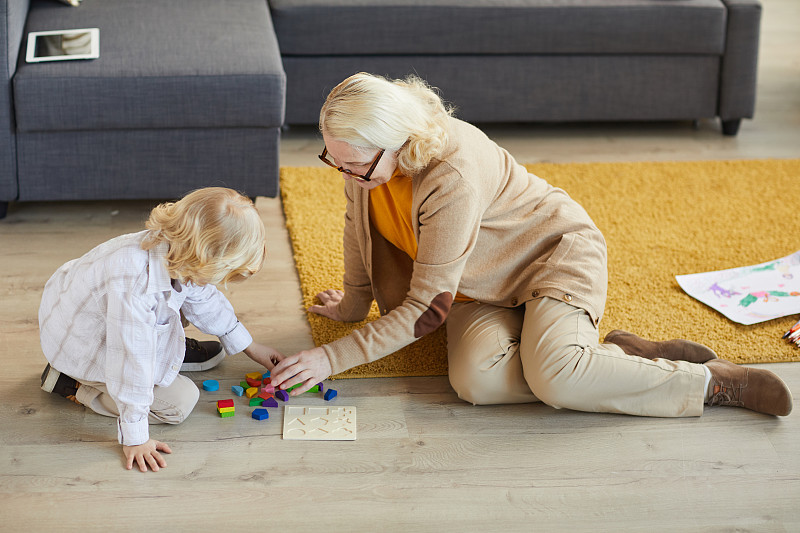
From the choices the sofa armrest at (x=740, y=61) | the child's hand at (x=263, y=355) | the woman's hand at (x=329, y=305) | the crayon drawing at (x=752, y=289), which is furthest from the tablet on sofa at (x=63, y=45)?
the sofa armrest at (x=740, y=61)

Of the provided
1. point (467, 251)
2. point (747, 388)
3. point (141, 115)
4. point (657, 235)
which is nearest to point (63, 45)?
point (141, 115)

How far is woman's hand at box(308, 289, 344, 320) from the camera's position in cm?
214

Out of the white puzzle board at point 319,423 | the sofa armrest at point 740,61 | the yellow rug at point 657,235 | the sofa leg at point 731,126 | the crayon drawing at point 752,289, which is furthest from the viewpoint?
the sofa leg at point 731,126

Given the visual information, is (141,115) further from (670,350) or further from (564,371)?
(670,350)

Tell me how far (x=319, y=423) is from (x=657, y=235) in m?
1.31

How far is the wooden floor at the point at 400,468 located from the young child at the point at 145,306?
64 millimetres

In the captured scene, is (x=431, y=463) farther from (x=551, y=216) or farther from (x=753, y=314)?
(x=753, y=314)

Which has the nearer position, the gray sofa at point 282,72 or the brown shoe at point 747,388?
the brown shoe at point 747,388

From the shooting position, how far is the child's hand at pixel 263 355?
6.19ft

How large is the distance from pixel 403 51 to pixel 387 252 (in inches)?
52.4

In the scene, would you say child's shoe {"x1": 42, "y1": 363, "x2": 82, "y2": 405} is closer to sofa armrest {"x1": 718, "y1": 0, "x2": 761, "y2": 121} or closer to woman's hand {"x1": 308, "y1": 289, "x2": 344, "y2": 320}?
woman's hand {"x1": 308, "y1": 289, "x2": 344, "y2": 320}

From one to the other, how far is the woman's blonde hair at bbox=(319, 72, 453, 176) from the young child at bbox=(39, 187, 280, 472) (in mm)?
230

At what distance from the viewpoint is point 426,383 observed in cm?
193

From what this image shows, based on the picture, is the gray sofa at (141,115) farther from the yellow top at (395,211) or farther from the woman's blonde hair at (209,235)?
the woman's blonde hair at (209,235)
